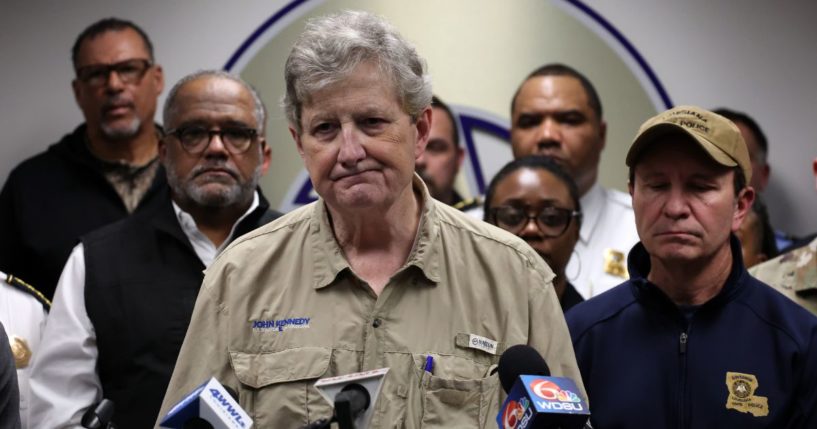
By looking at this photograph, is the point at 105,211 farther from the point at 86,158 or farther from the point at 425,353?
the point at 425,353

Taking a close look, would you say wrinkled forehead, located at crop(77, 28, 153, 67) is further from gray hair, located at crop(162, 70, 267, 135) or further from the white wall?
gray hair, located at crop(162, 70, 267, 135)

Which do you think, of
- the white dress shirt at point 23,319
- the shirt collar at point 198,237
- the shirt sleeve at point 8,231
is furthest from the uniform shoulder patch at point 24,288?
the shirt sleeve at point 8,231

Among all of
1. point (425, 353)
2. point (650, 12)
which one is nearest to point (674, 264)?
point (425, 353)

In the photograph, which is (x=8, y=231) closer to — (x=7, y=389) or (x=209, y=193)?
(x=209, y=193)

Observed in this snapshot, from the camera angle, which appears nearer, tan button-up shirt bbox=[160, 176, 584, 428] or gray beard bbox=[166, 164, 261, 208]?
tan button-up shirt bbox=[160, 176, 584, 428]

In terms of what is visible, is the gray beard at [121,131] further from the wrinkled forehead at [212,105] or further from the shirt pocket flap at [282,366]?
the shirt pocket flap at [282,366]

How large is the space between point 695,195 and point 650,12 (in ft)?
8.82

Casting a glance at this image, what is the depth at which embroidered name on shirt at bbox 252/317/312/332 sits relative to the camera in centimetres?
269

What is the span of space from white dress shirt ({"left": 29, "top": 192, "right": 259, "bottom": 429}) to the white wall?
1.80 m

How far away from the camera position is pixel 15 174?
16.6 feet

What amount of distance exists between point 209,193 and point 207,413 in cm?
215

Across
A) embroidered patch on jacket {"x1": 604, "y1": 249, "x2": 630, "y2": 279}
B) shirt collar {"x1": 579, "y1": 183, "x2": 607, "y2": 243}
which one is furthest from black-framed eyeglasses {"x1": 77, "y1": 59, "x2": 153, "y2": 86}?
embroidered patch on jacket {"x1": 604, "y1": 249, "x2": 630, "y2": 279}

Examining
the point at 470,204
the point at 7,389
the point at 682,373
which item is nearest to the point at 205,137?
the point at 470,204

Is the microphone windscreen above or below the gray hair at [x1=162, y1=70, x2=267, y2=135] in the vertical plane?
below
